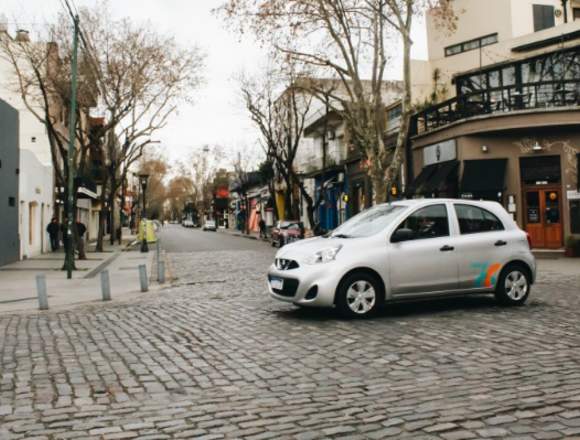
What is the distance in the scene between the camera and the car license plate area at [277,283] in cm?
886

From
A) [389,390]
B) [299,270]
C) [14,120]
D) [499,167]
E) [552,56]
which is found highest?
[552,56]

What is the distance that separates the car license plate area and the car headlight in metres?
0.56

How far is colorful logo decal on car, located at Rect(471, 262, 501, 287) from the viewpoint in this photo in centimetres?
938

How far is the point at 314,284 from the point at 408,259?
149 centimetres

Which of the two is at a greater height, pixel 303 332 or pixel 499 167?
pixel 499 167

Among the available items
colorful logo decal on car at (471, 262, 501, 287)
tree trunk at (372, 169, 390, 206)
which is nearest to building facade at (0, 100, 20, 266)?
tree trunk at (372, 169, 390, 206)

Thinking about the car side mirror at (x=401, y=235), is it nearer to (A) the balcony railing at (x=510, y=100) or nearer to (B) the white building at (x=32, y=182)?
(A) the balcony railing at (x=510, y=100)

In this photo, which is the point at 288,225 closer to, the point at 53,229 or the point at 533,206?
the point at 53,229

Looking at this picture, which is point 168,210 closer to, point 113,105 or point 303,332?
point 113,105

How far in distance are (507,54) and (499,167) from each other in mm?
7680

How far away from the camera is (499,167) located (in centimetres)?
2453

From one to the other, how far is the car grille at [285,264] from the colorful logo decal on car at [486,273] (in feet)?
9.15

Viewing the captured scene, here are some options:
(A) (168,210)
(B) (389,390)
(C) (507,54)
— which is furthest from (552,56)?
(A) (168,210)

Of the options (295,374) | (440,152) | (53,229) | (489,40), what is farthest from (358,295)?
(489,40)
